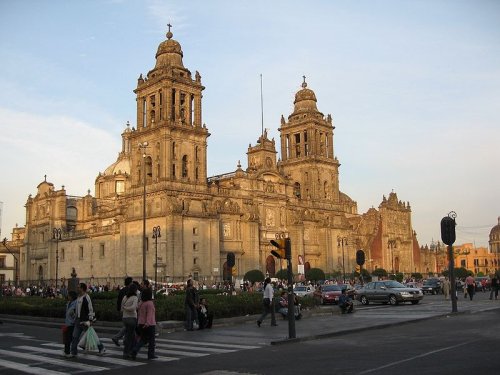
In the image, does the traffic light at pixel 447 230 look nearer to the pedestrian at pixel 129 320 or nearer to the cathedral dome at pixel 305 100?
the pedestrian at pixel 129 320

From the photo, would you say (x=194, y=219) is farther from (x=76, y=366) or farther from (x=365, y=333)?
(x=76, y=366)

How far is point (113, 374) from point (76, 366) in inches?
69.0

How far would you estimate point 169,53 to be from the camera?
67.8 meters

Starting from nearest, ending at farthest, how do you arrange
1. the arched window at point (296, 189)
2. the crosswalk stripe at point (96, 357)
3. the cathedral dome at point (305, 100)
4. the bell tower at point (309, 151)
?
the crosswalk stripe at point (96, 357), the arched window at point (296, 189), the bell tower at point (309, 151), the cathedral dome at point (305, 100)

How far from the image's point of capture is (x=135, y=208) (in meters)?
65.1

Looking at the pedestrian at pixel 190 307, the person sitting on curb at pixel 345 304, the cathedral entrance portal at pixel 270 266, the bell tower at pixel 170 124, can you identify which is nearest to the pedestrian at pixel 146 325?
the pedestrian at pixel 190 307

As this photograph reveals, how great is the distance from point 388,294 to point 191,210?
104 feet

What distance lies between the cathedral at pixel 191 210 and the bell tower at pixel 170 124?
4.8 inches

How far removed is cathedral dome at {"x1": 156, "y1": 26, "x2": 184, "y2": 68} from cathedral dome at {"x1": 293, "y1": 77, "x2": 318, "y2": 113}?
27725 mm

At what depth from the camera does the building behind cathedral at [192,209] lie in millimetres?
63719

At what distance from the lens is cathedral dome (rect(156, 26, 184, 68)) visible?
67.6 m

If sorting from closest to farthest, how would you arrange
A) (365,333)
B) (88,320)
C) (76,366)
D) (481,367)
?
1. (481,367)
2. (76,366)
3. (88,320)
4. (365,333)

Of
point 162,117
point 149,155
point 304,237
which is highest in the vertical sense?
point 162,117

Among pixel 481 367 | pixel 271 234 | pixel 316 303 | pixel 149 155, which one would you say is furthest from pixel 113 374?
pixel 271 234
